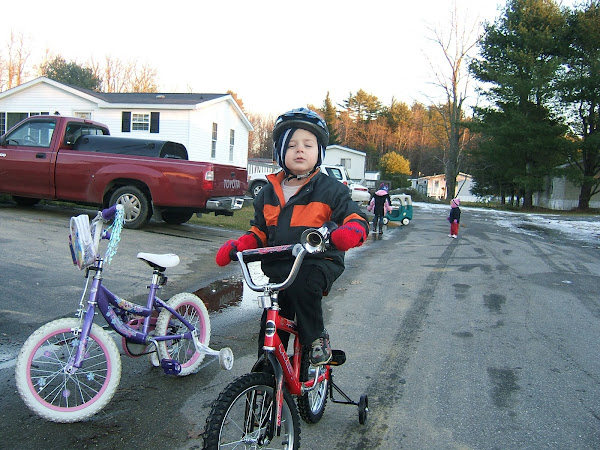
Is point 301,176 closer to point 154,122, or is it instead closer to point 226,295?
point 226,295

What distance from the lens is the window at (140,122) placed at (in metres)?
22.8

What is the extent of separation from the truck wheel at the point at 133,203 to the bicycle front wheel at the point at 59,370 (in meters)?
7.22

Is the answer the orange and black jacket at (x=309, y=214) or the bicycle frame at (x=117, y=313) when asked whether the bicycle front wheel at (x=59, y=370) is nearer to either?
the bicycle frame at (x=117, y=313)

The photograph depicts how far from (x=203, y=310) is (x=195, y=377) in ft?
1.83

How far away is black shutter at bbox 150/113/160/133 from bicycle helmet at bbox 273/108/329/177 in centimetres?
2109

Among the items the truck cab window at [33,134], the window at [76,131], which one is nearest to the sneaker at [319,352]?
the window at [76,131]

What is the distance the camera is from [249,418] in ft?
8.04

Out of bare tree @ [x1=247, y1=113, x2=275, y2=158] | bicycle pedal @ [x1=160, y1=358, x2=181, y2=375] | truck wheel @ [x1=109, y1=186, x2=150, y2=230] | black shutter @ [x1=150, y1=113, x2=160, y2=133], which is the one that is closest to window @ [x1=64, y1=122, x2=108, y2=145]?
truck wheel @ [x1=109, y1=186, x2=150, y2=230]

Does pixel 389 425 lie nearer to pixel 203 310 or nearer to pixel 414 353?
pixel 414 353

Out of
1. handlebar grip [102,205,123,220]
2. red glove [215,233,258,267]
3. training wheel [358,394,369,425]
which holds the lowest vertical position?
training wheel [358,394,369,425]

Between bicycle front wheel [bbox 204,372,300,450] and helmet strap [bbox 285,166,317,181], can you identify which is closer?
bicycle front wheel [bbox 204,372,300,450]

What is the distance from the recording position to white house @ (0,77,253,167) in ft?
73.9

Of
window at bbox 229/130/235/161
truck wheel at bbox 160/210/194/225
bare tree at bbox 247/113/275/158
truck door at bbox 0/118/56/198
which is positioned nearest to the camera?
truck door at bbox 0/118/56/198

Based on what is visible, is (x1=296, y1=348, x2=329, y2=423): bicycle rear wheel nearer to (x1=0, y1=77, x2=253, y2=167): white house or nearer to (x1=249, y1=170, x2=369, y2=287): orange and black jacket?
(x1=249, y1=170, x2=369, y2=287): orange and black jacket
